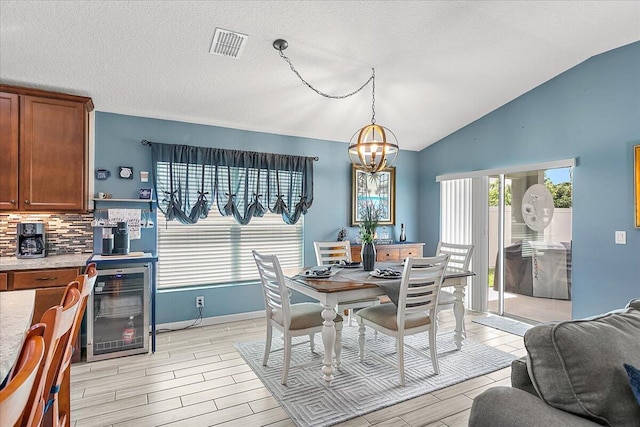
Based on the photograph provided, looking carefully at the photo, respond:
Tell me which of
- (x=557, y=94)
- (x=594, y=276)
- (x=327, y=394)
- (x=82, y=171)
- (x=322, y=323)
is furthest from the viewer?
(x=557, y=94)

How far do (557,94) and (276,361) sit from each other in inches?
164

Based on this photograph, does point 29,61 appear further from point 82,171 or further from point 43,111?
point 82,171

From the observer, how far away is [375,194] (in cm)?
533

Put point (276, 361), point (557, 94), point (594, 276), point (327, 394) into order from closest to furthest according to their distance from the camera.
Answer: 1. point (327, 394)
2. point (276, 361)
3. point (594, 276)
4. point (557, 94)

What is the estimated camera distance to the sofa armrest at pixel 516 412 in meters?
1.12

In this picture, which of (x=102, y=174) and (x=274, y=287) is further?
(x=102, y=174)

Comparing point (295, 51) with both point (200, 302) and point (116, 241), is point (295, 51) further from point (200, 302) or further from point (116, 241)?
point (200, 302)

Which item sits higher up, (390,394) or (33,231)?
(33,231)

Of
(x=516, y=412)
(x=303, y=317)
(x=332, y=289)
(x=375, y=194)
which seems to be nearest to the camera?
Answer: (x=516, y=412)

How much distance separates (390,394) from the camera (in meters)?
2.56

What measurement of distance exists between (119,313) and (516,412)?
337 cm

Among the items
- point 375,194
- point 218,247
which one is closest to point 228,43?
point 218,247

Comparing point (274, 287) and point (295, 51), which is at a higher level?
point (295, 51)

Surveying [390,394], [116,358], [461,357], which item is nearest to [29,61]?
[116,358]
